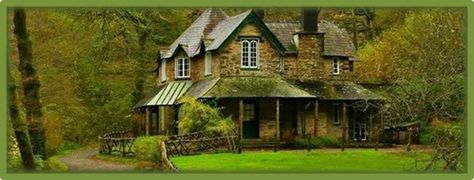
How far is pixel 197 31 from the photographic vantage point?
41906 mm

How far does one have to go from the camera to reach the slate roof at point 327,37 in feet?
136

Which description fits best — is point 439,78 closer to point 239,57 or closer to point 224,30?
point 239,57

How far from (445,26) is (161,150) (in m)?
12.1

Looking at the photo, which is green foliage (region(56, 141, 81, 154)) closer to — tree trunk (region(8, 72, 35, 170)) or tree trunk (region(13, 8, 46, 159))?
tree trunk (region(13, 8, 46, 159))

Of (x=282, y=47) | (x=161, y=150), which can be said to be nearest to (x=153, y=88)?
(x=282, y=47)

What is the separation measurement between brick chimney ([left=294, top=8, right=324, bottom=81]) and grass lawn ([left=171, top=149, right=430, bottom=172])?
740 centimetres

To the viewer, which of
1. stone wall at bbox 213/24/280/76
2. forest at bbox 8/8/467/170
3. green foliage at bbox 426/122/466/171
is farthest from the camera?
stone wall at bbox 213/24/280/76

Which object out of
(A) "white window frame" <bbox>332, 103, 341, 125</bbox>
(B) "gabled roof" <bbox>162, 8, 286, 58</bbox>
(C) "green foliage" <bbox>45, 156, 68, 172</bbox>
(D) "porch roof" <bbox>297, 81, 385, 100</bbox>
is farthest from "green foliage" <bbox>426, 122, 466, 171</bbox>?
(A) "white window frame" <bbox>332, 103, 341, 125</bbox>

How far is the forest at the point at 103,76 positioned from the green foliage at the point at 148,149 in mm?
2118

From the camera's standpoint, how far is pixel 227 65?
126ft

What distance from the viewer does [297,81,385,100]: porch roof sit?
39.3 meters

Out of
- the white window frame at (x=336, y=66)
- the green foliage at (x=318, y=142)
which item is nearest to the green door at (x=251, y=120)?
the green foliage at (x=318, y=142)
